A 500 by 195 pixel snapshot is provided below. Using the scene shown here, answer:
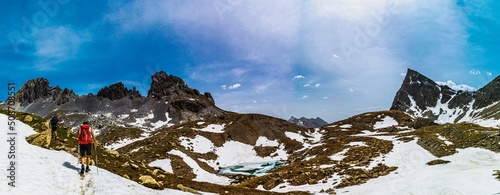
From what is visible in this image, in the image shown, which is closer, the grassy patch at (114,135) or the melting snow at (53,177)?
the melting snow at (53,177)

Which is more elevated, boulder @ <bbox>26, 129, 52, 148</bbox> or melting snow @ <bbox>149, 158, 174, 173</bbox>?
boulder @ <bbox>26, 129, 52, 148</bbox>

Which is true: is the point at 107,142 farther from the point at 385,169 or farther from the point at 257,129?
the point at 385,169

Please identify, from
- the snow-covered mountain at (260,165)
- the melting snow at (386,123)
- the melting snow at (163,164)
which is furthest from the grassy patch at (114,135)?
the melting snow at (386,123)

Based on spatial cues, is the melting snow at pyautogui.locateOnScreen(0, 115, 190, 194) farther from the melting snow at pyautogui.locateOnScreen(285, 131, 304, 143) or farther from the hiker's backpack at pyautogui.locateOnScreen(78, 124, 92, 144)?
the melting snow at pyautogui.locateOnScreen(285, 131, 304, 143)

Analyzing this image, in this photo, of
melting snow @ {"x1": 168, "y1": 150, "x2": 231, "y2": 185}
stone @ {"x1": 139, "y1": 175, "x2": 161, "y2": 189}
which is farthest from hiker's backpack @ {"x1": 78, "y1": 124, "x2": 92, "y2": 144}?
melting snow @ {"x1": 168, "y1": 150, "x2": 231, "y2": 185}

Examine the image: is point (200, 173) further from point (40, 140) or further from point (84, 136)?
point (84, 136)

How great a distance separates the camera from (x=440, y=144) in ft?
148

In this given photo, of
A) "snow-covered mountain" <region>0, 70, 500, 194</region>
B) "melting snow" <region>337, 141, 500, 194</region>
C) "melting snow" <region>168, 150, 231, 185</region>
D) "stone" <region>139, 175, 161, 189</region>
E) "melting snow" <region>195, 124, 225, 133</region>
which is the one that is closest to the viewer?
"snow-covered mountain" <region>0, 70, 500, 194</region>

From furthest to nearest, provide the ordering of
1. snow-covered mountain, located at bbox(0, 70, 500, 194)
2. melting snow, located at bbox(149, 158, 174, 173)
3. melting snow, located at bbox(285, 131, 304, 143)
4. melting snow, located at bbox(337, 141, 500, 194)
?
melting snow, located at bbox(285, 131, 304, 143) < melting snow, located at bbox(149, 158, 174, 173) < melting snow, located at bbox(337, 141, 500, 194) < snow-covered mountain, located at bbox(0, 70, 500, 194)

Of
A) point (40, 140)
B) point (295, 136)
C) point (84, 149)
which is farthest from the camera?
point (295, 136)

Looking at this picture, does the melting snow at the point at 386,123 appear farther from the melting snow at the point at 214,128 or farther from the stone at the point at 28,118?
the stone at the point at 28,118

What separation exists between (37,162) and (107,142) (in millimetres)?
120909

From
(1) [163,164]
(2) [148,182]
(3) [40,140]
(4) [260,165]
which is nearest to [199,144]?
(4) [260,165]

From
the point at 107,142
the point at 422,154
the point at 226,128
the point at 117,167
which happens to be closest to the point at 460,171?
the point at 422,154
